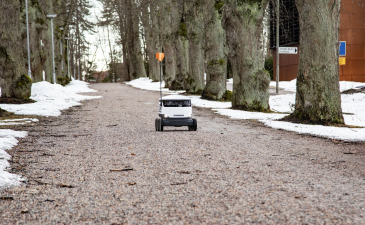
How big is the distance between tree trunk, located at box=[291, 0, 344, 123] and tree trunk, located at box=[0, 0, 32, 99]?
35.5 feet

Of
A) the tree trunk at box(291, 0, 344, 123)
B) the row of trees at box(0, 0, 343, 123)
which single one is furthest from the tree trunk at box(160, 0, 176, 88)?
the tree trunk at box(291, 0, 344, 123)

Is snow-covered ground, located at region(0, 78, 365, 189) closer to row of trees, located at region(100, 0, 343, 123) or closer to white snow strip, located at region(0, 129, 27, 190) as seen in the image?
white snow strip, located at region(0, 129, 27, 190)

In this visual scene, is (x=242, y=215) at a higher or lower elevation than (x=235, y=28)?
lower

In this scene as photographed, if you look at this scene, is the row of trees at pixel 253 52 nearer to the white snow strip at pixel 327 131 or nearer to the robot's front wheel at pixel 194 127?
the white snow strip at pixel 327 131

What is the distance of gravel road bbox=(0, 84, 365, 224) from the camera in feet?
10.6

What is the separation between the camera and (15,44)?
14711 mm

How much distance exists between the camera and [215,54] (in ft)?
60.1

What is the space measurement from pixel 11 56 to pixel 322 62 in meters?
11.4

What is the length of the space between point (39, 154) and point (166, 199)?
314 cm

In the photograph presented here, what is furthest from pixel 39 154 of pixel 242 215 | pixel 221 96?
pixel 221 96

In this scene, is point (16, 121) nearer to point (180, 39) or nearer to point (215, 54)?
point (215, 54)

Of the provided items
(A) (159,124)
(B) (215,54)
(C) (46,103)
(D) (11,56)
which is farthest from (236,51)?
(D) (11,56)

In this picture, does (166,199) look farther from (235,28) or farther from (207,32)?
(207,32)

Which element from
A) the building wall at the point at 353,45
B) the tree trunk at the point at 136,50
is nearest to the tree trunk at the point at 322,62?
the building wall at the point at 353,45
